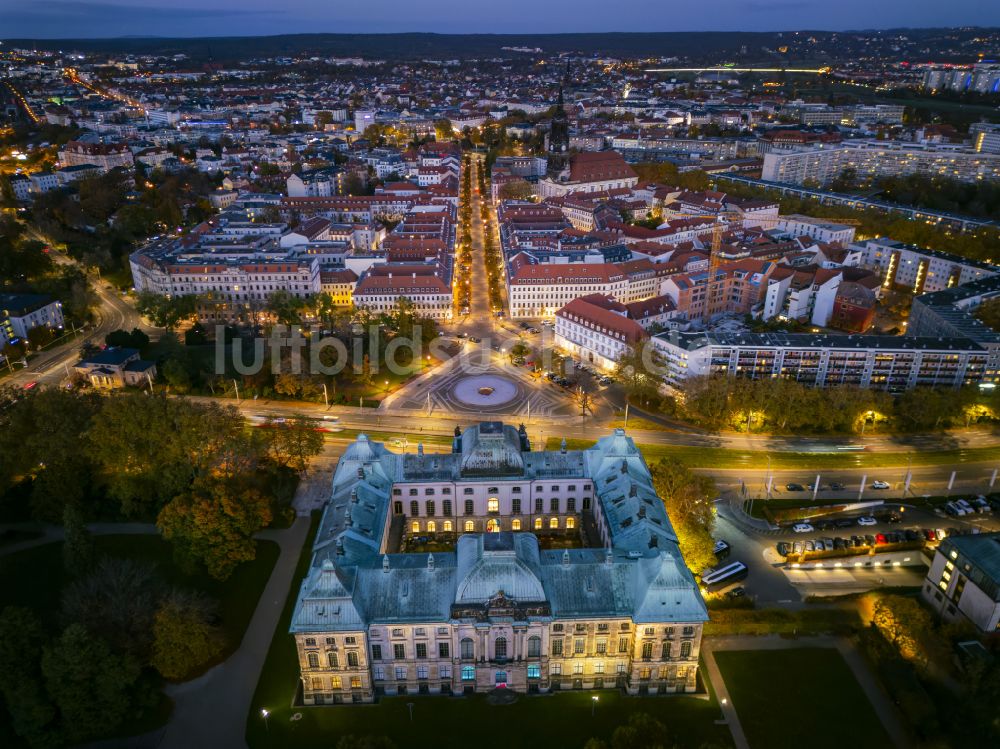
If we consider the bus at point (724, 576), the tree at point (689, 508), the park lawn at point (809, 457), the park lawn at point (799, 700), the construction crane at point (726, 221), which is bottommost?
the park lawn at point (799, 700)

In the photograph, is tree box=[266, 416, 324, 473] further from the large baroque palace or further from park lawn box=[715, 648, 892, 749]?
park lawn box=[715, 648, 892, 749]

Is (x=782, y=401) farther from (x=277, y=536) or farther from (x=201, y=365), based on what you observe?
(x=201, y=365)

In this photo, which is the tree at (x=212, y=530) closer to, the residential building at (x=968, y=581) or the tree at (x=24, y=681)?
the tree at (x=24, y=681)

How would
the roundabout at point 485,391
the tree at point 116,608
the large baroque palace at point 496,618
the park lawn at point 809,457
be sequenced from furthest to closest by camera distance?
the roundabout at point 485,391 → the park lawn at point 809,457 → the tree at point 116,608 → the large baroque palace at point 496,618

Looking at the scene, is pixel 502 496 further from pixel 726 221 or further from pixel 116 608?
pixel 726 221

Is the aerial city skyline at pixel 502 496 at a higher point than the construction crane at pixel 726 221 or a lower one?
lower

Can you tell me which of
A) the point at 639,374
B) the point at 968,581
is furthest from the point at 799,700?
the point at 639,374

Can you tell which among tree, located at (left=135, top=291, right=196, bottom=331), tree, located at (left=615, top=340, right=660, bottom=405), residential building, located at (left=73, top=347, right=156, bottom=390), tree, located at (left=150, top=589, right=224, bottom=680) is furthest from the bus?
tree, located at (left=135, top=291, right=196, bottom=331)

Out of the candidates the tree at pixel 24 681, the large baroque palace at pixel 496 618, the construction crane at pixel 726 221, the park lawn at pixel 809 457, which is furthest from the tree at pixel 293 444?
the construction crane at pixel 726 221
